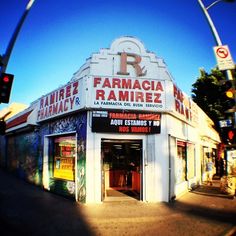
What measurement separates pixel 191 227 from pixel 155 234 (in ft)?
3.82

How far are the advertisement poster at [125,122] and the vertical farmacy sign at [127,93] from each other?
285mm

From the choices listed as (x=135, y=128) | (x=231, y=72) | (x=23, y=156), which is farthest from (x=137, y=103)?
(x=23, y=156)

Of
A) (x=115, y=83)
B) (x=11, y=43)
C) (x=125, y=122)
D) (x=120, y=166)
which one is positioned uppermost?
(x=11, y=43)

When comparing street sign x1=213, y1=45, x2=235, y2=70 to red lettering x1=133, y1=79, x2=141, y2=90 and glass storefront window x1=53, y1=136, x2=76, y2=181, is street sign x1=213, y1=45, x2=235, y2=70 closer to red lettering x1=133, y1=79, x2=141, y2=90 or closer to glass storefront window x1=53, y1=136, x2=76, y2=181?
red lettering x1=133, y1=79, x2=141, y2=90

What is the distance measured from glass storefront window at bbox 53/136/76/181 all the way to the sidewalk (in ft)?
3.60

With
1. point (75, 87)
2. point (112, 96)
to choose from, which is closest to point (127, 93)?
point (112, 96)

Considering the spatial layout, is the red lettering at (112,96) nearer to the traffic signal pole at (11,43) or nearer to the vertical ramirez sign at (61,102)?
the vertical ramirez sign at (61,102)

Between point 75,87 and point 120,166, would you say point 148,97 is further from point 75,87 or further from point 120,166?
point 120,166

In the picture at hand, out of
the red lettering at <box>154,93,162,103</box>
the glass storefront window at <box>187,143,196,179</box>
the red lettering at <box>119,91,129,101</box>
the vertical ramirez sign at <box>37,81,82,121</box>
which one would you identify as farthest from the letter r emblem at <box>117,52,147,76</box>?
the glass storefront window at <box>187,143,196,179</box>

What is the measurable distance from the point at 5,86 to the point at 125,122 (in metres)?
4.46

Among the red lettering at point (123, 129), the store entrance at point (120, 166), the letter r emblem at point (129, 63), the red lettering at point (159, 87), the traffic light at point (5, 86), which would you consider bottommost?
the store entrance at point (120, 166)

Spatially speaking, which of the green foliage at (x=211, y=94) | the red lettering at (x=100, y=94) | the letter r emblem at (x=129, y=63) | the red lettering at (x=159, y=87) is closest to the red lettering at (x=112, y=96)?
the red lettering at (x=100, y=94)

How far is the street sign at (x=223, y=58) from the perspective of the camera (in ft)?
26.7

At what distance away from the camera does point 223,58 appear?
8.27 m
